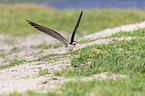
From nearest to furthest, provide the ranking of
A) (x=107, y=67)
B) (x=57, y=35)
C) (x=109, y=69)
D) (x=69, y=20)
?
1. (x=109, y=69)
2. (x=107, y=67)
3. (x=57, y=35)
4. (x=69, y=20)

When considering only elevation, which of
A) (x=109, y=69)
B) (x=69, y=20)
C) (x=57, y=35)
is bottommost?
(x=109, y=69)

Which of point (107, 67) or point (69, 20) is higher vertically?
point (69, 20)

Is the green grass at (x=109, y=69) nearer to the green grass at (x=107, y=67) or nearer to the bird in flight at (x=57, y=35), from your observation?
the green grass at (x=107, y=67)

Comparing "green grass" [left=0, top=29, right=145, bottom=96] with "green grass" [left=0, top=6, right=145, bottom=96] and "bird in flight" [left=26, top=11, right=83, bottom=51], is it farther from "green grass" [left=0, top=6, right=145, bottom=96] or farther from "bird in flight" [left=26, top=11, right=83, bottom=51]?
"bird in flight" [left=26, top=11, right=83, bottom=51]

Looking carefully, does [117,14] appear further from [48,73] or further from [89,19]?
[48,73]

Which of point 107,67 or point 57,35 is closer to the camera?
point 107,67

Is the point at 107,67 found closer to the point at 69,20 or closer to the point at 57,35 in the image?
the point at 57,35

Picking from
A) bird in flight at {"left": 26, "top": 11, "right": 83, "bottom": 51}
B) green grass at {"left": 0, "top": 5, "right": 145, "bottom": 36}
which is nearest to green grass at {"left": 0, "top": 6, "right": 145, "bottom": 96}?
bird in flight at {"left": 26, "top": 11, "right": 83, "bottom": 51}

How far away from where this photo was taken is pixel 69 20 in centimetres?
2302

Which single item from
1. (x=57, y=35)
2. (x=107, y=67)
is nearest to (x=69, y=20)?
(x=57, y=35)

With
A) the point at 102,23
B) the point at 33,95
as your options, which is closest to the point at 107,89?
the point at 33,95

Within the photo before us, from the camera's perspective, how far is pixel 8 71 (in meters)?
7.71

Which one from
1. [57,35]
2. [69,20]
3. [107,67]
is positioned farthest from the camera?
[69,20]

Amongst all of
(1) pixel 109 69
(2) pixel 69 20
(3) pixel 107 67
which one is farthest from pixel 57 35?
(2) pixel 69 20
